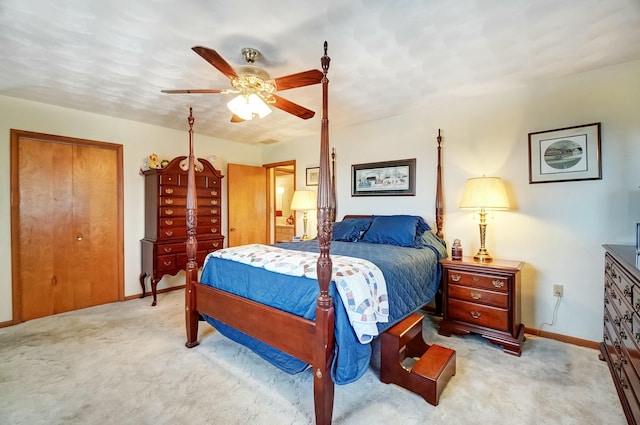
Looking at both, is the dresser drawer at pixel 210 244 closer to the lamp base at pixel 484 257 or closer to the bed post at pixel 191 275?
the bed post at pixel 191 275

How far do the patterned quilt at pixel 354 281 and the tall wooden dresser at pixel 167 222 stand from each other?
78.2 inches

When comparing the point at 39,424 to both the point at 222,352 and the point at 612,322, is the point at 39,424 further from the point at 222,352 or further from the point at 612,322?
the point at 612,322

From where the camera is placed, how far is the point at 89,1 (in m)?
1.65

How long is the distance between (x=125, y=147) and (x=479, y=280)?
4399 millimetres

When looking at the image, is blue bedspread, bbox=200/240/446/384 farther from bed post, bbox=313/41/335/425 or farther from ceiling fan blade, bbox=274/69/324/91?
ceiling fan blade, bbox=274/69/324/91

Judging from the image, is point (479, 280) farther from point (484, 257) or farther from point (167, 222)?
point (167, 222)

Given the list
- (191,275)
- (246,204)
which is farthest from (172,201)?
(191,275)

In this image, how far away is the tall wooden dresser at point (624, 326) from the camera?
144 cm

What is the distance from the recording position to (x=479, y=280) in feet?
8.53

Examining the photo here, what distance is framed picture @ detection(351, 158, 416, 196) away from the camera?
3613 millimetres

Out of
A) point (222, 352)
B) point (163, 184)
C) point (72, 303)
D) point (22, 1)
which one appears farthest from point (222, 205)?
point (22, 1)

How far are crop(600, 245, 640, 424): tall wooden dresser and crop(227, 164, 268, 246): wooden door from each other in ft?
14.3

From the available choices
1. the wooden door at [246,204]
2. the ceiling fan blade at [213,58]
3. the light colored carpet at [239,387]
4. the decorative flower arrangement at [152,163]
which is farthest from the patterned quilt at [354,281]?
the wooden door at [246,204]

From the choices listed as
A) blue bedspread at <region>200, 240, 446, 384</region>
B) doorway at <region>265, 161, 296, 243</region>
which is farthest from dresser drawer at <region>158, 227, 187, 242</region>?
doorway at <region>265, 161, 296, 243</region>
